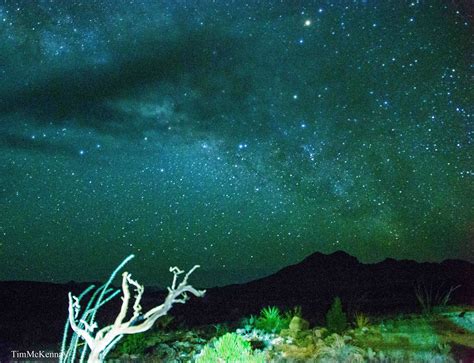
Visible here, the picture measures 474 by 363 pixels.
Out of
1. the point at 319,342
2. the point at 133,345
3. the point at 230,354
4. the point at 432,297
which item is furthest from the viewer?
the point at 432,297

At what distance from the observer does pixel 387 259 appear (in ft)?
202

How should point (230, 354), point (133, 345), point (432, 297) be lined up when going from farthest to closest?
1. point (432, 297)
2. point (133, 345)
3. point (230, 354)

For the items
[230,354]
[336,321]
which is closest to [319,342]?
[336,321]

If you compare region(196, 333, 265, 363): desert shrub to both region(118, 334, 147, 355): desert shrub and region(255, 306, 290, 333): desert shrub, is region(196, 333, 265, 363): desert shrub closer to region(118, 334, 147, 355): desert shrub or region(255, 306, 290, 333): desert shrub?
region(118, 334, 147, 355): desert shrub

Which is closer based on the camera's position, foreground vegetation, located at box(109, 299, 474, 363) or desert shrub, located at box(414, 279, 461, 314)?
foreground vegetation, located at box(109, 299, 474, 363)

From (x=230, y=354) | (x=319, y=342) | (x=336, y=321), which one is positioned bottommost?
(x=319, y=342)

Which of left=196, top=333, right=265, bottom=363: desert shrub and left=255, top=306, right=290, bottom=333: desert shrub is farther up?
left=255, top=306, right=290, bottom=333: desert shrub

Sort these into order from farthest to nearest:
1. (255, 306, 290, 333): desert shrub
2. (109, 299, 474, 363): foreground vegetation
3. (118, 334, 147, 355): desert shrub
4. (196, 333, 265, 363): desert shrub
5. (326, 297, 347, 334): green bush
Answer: (255, 306, 290, 333): desert shrub < (326, 297, 347, 334): green bush < (118, 334, 147, 355): desert shrub < (109, 299, 474, 363): foreground vegetation < (196, 333, 265, 363): desert shrub

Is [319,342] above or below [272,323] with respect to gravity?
below

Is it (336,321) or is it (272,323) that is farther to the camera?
(272,323)

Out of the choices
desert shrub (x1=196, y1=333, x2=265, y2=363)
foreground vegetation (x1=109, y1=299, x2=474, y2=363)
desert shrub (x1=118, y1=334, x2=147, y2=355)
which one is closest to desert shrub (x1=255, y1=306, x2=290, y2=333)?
foreground vegetation (x1=109, y1=299, x2=474, y2=363)

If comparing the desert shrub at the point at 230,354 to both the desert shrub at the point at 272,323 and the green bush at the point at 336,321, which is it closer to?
the desert shrub at the point at 272,323

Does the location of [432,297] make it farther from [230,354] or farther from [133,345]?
[230,354]

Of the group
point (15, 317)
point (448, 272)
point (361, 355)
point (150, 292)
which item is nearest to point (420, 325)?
point (361, 355)
